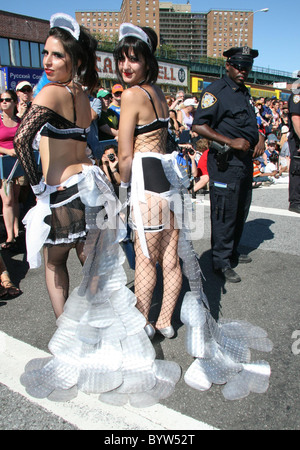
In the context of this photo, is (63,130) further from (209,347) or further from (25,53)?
(25,53)

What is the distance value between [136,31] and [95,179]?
38.2 inches

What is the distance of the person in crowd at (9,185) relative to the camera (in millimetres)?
4844

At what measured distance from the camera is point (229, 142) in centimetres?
362

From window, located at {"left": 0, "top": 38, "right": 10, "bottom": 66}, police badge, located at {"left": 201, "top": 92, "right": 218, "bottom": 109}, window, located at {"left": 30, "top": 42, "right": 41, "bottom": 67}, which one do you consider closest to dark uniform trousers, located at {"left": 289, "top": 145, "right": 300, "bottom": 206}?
police badge, located at {"left": 201, "top": 92, "right": 218, "bottom": 109}

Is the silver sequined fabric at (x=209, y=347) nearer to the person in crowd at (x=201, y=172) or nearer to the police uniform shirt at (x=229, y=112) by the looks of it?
the police uniform shirt at (x=229, y=112)

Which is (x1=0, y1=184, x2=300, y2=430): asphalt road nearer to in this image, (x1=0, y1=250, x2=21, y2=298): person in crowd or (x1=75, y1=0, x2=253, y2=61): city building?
(x1=0, y1=250, x2=21, y2=298): person in crowd

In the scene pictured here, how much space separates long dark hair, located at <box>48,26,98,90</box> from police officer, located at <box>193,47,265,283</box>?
5.10 feet

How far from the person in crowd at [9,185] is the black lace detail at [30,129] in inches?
108

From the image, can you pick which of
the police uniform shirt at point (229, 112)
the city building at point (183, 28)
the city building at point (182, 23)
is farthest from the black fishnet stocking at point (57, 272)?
the city building at point (183, 28)

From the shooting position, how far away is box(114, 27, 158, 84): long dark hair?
2.35 metres

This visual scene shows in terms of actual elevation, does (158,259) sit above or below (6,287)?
above

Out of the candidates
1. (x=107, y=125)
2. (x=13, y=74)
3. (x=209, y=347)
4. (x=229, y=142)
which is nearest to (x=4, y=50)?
(x=13, y=74)

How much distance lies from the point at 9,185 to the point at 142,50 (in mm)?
3148
